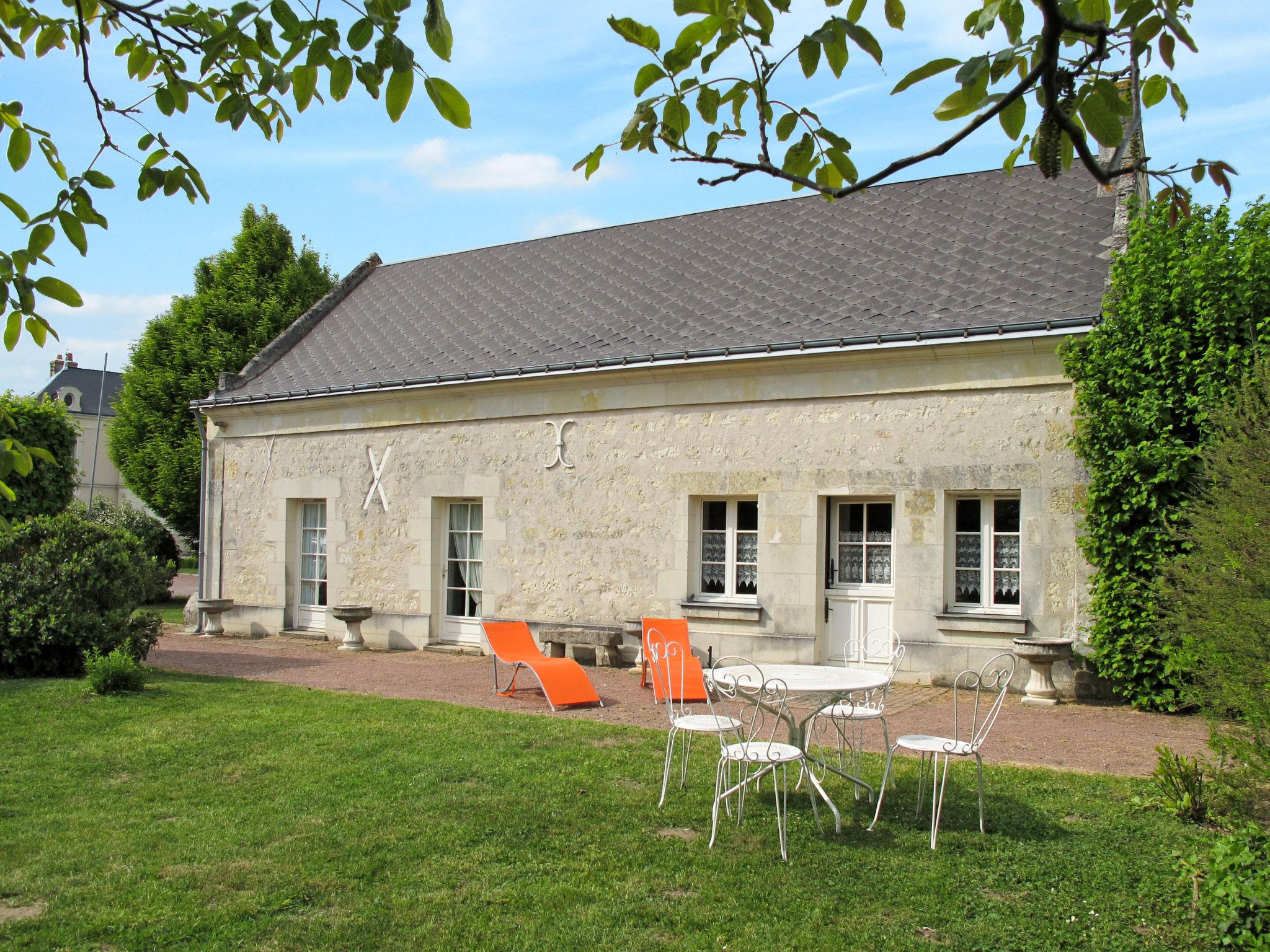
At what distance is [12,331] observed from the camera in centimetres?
276

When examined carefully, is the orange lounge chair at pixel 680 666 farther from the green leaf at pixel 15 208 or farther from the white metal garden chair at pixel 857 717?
the green leaf at pixel 15 208

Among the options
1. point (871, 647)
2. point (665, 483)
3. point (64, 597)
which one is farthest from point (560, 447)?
point (64, 597)

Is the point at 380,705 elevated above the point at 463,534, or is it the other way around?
the point at 463,534

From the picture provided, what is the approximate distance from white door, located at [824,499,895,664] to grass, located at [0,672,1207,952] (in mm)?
4073

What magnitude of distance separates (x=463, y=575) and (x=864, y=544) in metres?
5.50

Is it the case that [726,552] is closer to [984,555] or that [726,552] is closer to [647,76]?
[984,555]

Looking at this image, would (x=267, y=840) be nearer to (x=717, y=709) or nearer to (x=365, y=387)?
(x=717, y=709)

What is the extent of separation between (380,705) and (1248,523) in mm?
6672

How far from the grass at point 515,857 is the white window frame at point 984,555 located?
12.5 ft

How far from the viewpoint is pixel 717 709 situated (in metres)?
9.05

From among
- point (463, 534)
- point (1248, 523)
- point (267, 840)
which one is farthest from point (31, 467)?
point (463, 534)

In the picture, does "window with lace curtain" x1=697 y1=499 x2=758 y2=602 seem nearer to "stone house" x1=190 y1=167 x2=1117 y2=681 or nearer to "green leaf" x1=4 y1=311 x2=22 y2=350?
"stone house" x1=190 y1=167 x2=1117 y2=681

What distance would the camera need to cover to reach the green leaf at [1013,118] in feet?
7.30

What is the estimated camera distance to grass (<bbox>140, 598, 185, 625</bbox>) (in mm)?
17828
